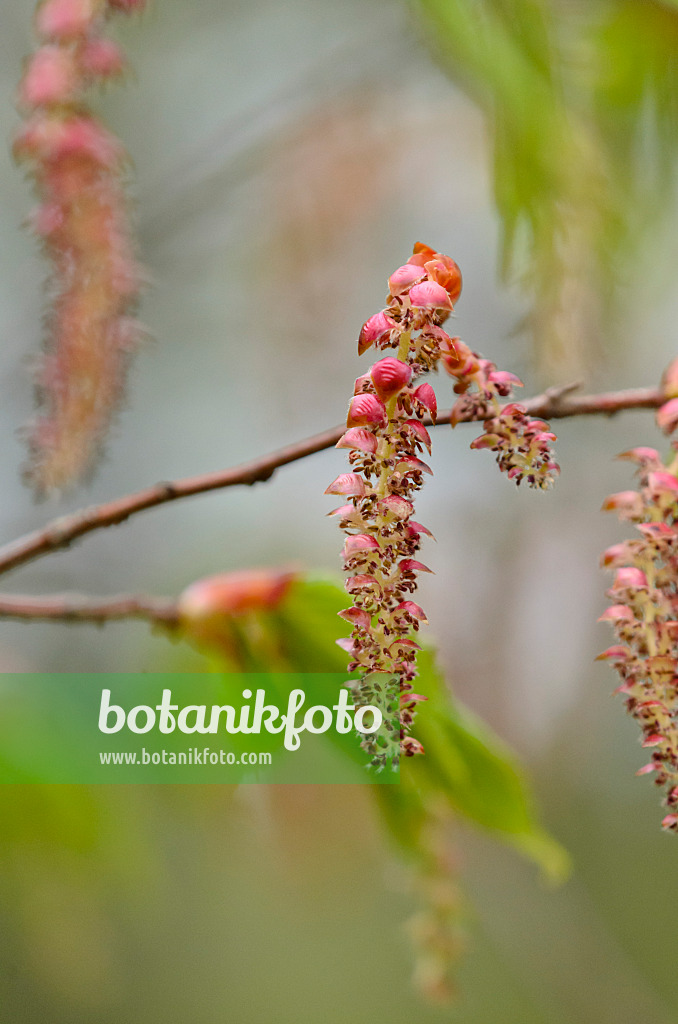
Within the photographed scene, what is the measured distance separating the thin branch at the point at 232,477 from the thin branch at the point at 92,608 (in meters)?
0.04

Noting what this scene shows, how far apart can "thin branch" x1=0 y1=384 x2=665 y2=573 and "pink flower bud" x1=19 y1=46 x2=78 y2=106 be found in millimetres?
206

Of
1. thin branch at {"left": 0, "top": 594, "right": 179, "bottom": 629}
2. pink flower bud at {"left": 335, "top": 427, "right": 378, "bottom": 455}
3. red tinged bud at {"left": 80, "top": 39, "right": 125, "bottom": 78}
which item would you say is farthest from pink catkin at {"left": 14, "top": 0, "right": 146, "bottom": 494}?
pink flower bud at {"left": 335, "top": 427, "right": 378, "bottom": 455}

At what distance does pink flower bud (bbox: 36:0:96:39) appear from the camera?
1.48ft

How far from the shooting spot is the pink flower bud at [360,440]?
1.01 ft

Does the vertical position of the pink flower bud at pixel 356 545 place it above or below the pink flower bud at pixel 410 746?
above

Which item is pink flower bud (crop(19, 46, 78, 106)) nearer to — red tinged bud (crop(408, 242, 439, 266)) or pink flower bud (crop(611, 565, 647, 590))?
red tinged bud (crop(408, 242, 439, 266))

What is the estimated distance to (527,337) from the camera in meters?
0.54

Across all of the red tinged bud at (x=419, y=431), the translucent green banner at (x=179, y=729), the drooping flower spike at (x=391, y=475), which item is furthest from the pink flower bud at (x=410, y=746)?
the translucent green banner at (x=179, y=729)

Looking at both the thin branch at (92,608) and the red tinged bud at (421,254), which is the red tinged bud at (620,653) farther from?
the thin branch at (92,608)

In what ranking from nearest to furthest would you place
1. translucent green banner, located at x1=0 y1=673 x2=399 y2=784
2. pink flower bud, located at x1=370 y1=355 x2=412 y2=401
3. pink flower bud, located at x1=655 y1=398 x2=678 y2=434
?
pink flower bud, located at x1=370 y1=355 x2=412 y2=401, pink flower bud, located at x1=655 y1=398 x2=678 y2=434, translucent green banner, located at x1=0 y1=673 x2=399 y2=784

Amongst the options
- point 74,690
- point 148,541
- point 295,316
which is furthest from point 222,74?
point 74,690

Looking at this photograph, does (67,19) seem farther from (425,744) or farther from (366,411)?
(425,744)

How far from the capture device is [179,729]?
0.73 meters

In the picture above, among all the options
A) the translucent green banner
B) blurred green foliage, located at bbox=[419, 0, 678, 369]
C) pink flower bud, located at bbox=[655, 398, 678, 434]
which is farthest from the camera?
the translucent green banner
